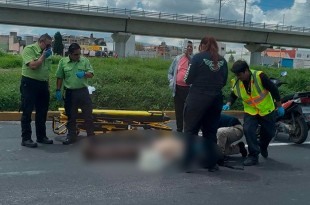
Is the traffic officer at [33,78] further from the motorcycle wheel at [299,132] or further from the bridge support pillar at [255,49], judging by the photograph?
the bridge support pillar at [255,49]

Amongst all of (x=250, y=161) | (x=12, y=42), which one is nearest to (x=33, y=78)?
(x=250, y=161)

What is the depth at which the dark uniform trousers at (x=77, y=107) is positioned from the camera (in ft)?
24.0

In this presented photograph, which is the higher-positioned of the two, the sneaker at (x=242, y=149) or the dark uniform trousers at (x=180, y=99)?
the dark uniform trousers at (x=180, y=99)

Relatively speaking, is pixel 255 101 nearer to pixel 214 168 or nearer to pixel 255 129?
pixel 255 129

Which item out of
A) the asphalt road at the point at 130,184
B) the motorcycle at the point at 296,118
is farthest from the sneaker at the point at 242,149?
the motorcycle at the point at 296,118

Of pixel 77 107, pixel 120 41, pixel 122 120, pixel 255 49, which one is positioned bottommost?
pixel 122 120

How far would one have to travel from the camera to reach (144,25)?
49.7m

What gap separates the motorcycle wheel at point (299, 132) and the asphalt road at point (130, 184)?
1.66 meters

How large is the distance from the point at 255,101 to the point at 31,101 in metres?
3.48

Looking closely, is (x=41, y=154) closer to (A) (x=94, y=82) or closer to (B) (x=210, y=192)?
(B) (x=210, y=192)

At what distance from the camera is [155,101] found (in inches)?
481

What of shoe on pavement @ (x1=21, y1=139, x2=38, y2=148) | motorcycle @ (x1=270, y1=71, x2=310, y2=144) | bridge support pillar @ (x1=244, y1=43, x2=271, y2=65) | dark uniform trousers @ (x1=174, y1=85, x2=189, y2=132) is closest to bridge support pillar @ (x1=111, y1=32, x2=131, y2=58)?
bridge support pillar @ (x1=244, y1=43, x2=271, y2=65)

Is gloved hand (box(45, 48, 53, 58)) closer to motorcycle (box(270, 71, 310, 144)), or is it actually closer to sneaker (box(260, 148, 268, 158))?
sneaker (box(260, 148, 268, 158))

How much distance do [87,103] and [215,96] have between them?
2.33 metres
